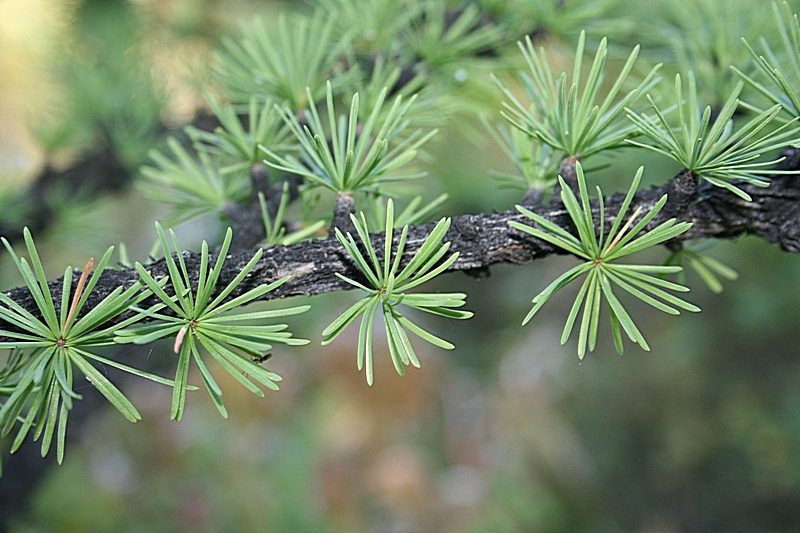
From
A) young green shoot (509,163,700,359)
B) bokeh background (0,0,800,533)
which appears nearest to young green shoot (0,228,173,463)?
young green shoot (509,163,700,359)

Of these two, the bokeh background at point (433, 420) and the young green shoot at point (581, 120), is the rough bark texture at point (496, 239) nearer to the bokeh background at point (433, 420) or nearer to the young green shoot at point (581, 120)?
the young green shoot at point (581, 120)

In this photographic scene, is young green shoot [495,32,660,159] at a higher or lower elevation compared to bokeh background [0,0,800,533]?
lower

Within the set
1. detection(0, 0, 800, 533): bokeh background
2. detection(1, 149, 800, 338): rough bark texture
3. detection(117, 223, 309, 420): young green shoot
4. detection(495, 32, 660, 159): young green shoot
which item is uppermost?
detection(0, 0, 800, 533): bokeh background

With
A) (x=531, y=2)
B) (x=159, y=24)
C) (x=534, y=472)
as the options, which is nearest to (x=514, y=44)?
(x=531, y=2)

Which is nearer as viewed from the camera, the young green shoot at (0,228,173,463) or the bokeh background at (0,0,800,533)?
the young green shoot at (0,228,173,463)

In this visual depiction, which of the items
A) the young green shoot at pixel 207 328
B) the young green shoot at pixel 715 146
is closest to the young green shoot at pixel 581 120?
the young green shoot at pixel 715 146

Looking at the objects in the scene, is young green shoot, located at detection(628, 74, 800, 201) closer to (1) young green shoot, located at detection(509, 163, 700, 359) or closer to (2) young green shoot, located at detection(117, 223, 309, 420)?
(1) young green shoot, located at detection(509, 163, 700, 359)

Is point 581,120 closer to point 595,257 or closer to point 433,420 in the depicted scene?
point 595,257
